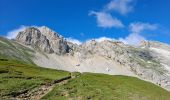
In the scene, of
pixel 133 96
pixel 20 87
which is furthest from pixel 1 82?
pixel 133 96

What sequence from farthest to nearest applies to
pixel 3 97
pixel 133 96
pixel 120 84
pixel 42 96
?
1. pixel 120 84
2. pixel 133 96
3. pixel 42 96
4. pixel 3 97

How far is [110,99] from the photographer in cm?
5969

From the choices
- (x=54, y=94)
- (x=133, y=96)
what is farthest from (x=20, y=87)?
(x=133, y=96)

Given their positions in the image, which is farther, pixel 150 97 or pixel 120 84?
pixel 120 84

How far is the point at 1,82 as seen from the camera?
2366 inches

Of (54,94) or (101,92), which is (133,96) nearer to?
(101,92)

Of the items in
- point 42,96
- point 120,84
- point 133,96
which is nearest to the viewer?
point 42,96

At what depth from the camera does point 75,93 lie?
60781 millimetres

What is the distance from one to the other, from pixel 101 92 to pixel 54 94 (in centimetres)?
961

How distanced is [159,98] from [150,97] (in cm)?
224

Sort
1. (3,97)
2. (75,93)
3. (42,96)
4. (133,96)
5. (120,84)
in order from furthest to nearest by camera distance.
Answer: (120,84) < (133,96) < (75,93) < (42,96) < (3,97)

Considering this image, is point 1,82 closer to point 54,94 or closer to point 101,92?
point 54,94

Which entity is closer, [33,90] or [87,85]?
[33,90]

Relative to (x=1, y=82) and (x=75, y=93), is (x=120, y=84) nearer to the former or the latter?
(x=75, y=93)
